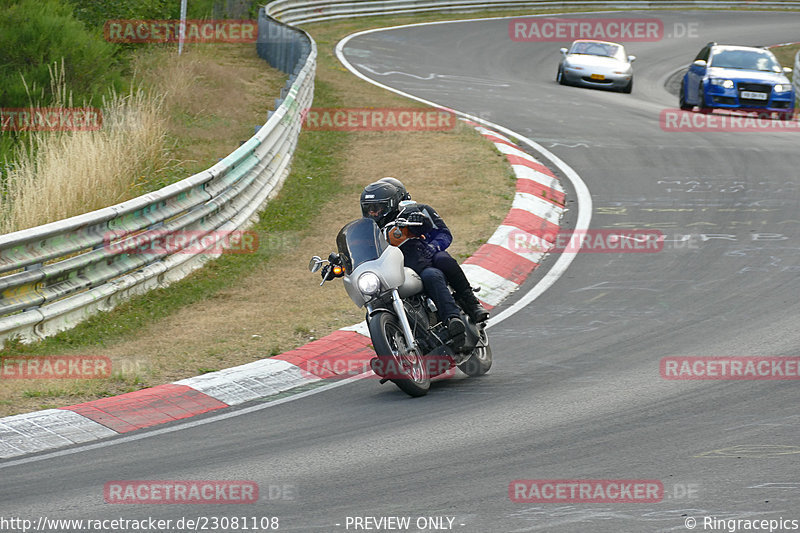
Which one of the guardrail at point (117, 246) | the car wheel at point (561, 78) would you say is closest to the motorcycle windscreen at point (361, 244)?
the guardrail at point (117, 246)

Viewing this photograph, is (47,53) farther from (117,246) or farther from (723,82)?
(723,82)

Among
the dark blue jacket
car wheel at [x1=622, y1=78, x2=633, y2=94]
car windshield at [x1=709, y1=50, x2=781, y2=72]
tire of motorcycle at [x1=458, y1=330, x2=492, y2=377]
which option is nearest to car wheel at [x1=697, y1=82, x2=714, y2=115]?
car windshield at [x1=709, y1=50, x2=781, y2=72]

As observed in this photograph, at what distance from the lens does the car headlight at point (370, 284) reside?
7.48 metres

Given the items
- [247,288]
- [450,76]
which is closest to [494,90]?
[450,76]

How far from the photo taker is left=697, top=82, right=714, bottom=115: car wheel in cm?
2258

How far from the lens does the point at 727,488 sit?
564 cm

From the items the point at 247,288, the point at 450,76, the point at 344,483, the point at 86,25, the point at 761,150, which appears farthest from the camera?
the point at 450,76

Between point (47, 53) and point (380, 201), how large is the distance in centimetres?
1218

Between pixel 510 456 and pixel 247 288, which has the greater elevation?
pixel 510 456

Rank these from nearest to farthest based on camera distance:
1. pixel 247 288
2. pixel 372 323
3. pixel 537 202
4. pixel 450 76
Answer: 1. pixel 372 323
2. pixel 247 288
3. pixel 537 202
4. pixel 450 76

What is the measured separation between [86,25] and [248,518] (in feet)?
61.3

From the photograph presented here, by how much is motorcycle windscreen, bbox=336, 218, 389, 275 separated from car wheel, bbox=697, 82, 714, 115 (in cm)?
1634

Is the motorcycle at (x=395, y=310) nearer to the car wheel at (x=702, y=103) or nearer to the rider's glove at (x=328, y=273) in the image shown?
the rider's glove at (x=328, y=273)

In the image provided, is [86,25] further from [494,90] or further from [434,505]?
[434,505]
